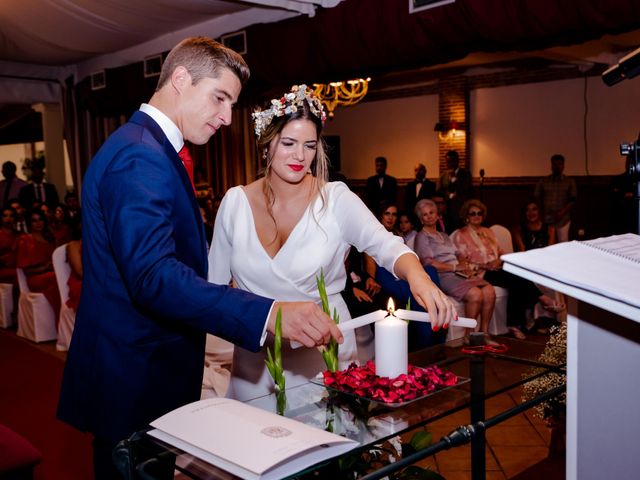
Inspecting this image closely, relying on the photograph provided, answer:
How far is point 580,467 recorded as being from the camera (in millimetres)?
1006

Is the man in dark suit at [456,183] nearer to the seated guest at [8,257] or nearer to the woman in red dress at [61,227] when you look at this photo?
the woman in red dress at [61,227]

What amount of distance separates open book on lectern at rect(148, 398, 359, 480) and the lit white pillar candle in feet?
1.20

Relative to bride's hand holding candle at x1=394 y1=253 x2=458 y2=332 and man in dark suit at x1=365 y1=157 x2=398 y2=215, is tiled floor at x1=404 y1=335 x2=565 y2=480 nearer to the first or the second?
bride's hand holding candle at x1=394 y1=253 x2=458 y2=332

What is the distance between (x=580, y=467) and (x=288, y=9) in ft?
19.2

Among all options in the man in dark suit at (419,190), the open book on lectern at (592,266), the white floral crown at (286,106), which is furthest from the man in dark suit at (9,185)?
the open book on lectern at (592,266)

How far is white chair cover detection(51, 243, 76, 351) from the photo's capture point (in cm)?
618

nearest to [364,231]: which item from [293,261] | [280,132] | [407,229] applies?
[293,261]

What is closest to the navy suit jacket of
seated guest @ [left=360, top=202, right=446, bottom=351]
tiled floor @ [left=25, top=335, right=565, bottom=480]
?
tiled floor @ [left=25, top=335, right=565, bottom=480]

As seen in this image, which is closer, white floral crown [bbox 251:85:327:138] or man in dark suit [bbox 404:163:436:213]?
white floral crown [bbox 251:85:327:138]

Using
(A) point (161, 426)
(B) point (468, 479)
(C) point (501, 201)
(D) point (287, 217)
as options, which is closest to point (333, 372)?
(A) point (161, 426)

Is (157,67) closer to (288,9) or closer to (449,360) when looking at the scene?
(288,9)

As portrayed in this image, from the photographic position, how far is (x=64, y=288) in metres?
6.26

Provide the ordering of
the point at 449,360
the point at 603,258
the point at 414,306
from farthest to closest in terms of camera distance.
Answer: the point at 414,306
the point at 449,360
the point at 603,258

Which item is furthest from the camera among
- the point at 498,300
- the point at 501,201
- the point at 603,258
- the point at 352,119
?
the point at 352,119
